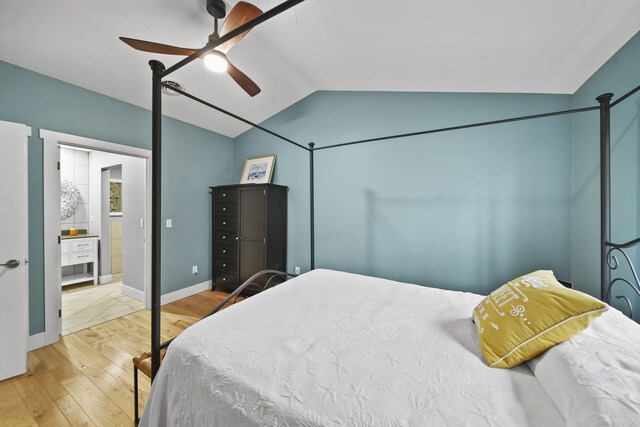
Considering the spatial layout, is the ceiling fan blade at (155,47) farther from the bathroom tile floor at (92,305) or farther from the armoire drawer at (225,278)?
the bathroom tile floor at (92,305)

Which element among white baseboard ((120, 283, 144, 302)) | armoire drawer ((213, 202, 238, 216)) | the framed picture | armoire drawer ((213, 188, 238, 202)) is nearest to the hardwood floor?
white baseboard ((120, 283, 144, 302))

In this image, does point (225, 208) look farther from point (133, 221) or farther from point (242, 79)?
point (242, 79)

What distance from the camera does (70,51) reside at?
2135mm

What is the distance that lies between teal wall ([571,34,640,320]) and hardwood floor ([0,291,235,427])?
11.4 ft

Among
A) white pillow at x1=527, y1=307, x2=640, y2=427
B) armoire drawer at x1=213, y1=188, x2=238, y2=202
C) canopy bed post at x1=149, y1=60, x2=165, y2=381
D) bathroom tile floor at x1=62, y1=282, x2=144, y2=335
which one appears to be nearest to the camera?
white pillow at x1=527, y1=307, x2=640, y2=427

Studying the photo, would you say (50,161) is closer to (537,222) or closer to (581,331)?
(581,331)

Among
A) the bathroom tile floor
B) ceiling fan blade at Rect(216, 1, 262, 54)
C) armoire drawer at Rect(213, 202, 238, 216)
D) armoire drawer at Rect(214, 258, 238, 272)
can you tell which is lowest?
the bathroom tile floor

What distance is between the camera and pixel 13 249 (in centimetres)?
195

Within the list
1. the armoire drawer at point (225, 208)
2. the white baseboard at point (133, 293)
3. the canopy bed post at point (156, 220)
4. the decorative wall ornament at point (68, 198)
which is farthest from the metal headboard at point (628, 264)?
the decorative wall ornament at point (68, 198)

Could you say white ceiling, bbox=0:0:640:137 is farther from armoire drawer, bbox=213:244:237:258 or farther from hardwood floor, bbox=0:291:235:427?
hardwood floor, bbox=0:291:235:427

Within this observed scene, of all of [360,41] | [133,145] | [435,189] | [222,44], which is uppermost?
[360,41]

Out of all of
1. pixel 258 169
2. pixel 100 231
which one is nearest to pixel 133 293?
pixel 100 231

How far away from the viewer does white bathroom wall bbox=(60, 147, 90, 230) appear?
4.29 metres

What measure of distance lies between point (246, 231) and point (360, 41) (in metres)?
2.57
